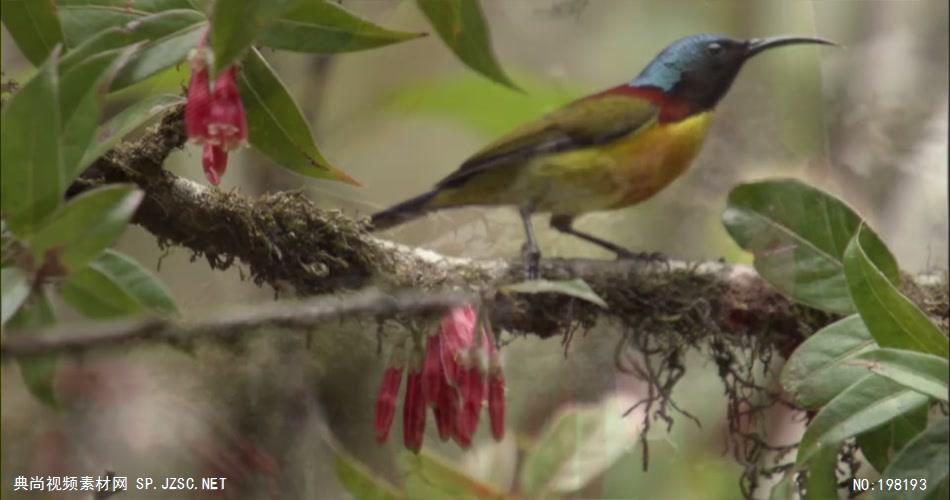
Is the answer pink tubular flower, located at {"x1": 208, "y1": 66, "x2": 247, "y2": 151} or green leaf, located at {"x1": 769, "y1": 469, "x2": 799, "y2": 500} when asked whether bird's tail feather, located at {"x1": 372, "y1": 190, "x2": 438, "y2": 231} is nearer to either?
pink tubular flower, located at {"x1": 208, "y1": 66, "x2": 247, "y2": 151}

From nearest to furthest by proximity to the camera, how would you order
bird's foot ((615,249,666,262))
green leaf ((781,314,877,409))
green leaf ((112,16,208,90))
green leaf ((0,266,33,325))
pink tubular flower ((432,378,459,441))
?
green leaf ((0,266,33,325))
green leaf ((112,16,208,90))
pink tubular flower ((432,378,459,441))
green leaf ((781,314,877,409))
bird's foot ((615,249,666,262))

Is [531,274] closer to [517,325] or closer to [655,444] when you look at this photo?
[517,325]

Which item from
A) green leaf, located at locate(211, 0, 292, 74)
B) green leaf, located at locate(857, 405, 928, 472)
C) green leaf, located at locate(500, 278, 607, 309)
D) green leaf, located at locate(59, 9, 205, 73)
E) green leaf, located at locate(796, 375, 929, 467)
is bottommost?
green leaf, located at locate(857, 405, 928, 472)

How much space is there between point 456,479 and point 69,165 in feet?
1.37

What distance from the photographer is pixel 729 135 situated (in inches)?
46.7

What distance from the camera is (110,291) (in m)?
0.67

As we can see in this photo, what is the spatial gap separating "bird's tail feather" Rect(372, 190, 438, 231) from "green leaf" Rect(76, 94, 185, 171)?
196 mm

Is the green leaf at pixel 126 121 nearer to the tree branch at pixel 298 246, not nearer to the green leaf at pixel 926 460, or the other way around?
the tree branch at pixel 298 246

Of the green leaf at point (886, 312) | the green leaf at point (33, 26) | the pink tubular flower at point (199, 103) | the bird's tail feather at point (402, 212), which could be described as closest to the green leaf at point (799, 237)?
the green leaf at point (886, 312)

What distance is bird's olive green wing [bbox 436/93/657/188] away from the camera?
936 millimetres

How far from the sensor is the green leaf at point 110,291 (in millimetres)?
665

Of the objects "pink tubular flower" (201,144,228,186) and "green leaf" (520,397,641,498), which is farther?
"green leaf" (520,397,641,498)

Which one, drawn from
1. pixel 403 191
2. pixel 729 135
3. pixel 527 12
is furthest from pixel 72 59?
pixel 729 135

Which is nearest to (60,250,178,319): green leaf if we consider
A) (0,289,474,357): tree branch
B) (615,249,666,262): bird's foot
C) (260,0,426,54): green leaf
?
(0,289,474,357): tree branch
